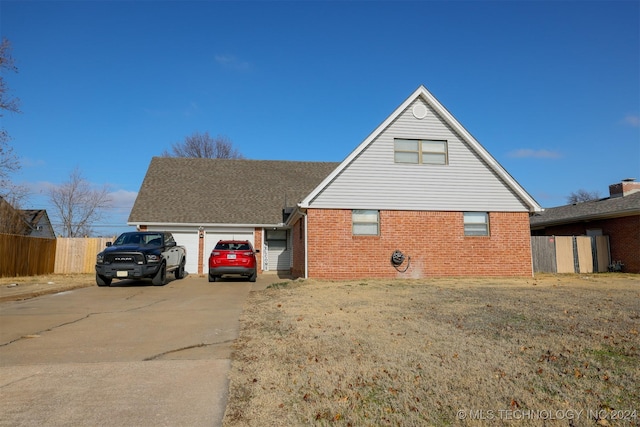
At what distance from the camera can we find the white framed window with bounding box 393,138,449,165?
16.3m

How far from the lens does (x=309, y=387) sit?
13.3ft

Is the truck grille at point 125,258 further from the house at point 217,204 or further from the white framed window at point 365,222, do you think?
the white framed window at point 365,222

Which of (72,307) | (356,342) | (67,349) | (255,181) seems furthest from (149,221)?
(356,342)

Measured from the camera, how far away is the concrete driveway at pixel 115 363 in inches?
141

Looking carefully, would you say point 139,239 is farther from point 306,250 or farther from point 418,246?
point 418,246

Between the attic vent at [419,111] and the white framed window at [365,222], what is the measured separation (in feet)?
13.5

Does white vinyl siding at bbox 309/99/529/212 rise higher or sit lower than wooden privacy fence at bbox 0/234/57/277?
higher

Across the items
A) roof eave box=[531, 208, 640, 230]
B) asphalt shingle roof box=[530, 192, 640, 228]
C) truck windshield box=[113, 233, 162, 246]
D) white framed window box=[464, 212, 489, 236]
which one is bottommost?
truck windshield box=[113, 233, 162, 246]

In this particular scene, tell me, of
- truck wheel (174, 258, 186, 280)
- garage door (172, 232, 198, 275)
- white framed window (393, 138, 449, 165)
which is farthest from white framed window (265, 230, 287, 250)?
white framed window (393, 138, 449, 165)

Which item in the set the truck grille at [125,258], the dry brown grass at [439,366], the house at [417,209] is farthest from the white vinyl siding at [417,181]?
the dry brown grass at [439,366]

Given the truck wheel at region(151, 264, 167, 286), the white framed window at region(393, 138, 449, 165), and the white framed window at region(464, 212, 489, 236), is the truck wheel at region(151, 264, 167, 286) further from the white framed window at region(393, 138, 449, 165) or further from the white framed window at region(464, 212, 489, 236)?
the white framed window at region(464, 212, 489, 236)

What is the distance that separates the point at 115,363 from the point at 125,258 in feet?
30.8

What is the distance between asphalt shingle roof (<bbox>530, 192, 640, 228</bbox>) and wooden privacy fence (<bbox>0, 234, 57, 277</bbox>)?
27.2m

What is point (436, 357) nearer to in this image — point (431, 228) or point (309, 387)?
point (309, 387)
